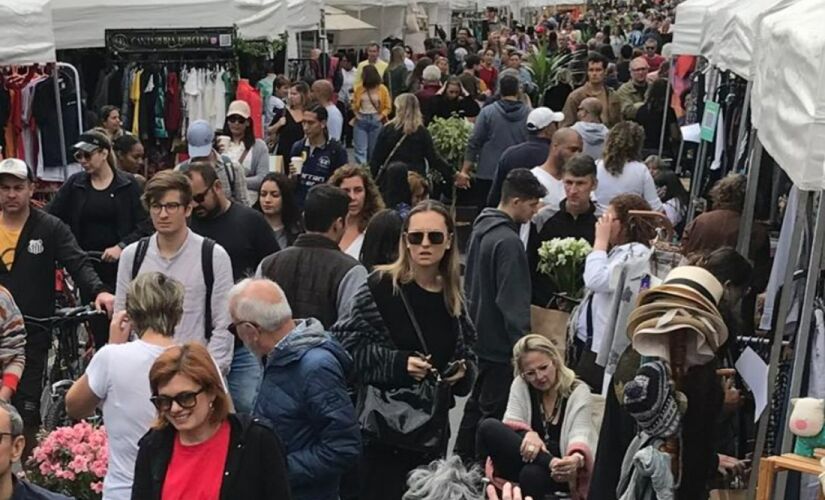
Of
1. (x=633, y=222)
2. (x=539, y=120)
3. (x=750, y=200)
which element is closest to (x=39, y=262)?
(x=633, y=222)

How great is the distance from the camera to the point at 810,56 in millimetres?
4543

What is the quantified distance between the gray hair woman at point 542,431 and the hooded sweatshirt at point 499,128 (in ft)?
20.9

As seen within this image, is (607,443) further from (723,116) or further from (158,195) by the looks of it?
(723,116)

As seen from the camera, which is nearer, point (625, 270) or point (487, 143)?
point (625, 270)

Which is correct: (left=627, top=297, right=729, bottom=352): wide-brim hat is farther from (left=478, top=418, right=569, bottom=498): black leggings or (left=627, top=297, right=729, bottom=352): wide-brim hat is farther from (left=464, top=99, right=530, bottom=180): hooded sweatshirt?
(left=464, top=99, right=530, bottom=180): hooded sweatshirt

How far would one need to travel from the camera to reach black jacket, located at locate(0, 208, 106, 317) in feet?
24.8

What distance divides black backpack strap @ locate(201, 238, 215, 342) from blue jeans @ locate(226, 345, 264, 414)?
0.28 meters

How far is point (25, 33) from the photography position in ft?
32.6

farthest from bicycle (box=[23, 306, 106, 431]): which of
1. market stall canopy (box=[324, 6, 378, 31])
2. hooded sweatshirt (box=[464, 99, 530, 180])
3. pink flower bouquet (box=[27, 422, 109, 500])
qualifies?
market stall canopy (box=[324, 6, 378, 31])

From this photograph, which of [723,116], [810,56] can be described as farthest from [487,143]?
[810,56]

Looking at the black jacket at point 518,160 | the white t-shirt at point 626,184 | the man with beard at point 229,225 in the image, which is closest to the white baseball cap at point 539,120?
the black jacket at point 518,160

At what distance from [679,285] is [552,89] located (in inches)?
546

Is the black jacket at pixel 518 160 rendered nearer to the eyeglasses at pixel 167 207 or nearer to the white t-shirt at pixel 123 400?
the eyeglasses at pixel 167 207

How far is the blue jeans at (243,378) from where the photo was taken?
262 inches
